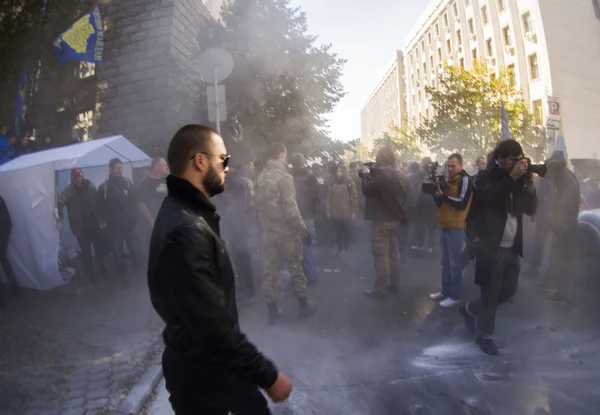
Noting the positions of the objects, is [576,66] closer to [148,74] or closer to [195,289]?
[148,74]

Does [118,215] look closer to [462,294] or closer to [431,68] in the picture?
[462,294]

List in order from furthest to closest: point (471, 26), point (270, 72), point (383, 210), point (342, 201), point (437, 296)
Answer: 1. point (471, 26)
2. point (270, 72)
3. point (342, 201)
4. point (383, 210)
5. point (437, 296)

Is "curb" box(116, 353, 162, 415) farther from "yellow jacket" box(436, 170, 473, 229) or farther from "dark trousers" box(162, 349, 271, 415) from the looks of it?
"yellow jacket" box(436, 170, 473, 229)

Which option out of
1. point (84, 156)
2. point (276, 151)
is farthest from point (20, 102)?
point (276, 151)

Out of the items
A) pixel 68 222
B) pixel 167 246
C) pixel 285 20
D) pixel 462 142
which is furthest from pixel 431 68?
pixel 167 246

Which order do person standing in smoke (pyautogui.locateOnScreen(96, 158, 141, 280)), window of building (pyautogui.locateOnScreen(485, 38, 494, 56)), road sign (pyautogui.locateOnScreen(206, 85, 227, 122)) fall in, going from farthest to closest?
window of building (pyautogui.locateOnScreen(485, 38, 494, 56)) < road sign (pyautogui.locateOnScreen(206, 85, 227, 122)) < person standing in smoke (pyautogui.locateOnScreen(96, 158, 141, 280))

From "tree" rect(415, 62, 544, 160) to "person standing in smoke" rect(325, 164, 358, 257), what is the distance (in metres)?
18.7

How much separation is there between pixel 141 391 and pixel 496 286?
9.31 feet

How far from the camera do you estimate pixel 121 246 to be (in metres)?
6.30

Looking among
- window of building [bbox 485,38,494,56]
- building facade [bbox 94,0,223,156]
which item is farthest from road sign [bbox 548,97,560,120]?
window of building [bbox 485,38,494,56]

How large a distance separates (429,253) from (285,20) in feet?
20.9

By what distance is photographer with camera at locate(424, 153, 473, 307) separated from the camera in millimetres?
4441

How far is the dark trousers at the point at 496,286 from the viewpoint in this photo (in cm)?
347

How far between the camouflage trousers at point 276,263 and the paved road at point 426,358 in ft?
1.14
